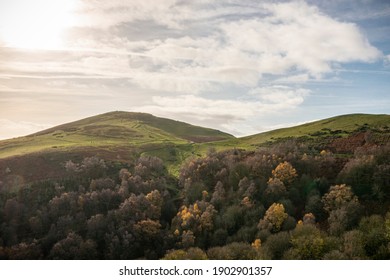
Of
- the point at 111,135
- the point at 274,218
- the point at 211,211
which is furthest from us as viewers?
the point at 111,135

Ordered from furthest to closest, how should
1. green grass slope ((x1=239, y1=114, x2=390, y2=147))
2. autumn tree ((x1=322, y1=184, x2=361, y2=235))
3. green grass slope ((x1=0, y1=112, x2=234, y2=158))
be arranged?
green grass slope ((x1=239, y1=114, x2=390, y2=147)) → green grass slope ((x1=0, y1=112, x2=234, y2=158)) → autumn tree ((x1=322, y1=184, x2=361, y2=235))

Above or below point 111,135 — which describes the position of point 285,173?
below

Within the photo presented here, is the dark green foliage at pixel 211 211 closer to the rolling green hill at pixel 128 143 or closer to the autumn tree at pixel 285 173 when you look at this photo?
→ the autumn tree at pixel 285 173

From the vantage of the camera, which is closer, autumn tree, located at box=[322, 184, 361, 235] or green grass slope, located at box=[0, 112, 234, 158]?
autumn tree, located at box=[322, 184, 361, 235]

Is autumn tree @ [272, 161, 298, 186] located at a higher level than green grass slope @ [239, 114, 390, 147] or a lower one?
lower

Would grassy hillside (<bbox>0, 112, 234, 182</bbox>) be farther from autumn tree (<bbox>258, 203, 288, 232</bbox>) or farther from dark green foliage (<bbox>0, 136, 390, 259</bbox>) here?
autumn tree (<bbox>258, 203, 288, 232</bbox>)

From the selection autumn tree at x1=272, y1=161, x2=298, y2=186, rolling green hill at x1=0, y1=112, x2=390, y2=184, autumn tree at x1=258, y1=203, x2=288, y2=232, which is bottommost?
autumn tree at x1=258, y1=203, x2=288, y2=232

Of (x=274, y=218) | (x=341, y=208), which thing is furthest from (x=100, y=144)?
(x=341, y=208)

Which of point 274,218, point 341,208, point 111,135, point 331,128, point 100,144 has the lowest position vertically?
point 274,218

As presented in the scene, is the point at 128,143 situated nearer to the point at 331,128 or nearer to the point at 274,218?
the point at 274,218

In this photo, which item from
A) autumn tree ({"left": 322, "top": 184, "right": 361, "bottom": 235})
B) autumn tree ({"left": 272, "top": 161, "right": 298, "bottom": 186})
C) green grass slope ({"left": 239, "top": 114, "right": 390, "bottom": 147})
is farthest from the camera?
green grass slope ({"left": 239, "top": 114, "right": 390, "bottom": 147})

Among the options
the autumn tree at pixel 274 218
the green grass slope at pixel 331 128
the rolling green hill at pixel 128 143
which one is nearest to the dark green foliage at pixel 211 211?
the autumn tree at pixel 274 218

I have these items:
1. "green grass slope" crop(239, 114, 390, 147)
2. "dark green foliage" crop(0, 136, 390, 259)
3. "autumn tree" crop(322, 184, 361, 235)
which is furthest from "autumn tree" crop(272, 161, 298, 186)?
"green grass slope" crop(239, 114, 390, 147)
